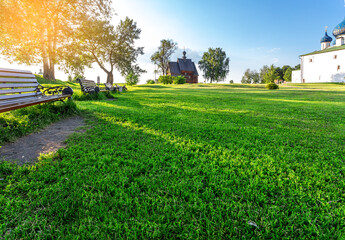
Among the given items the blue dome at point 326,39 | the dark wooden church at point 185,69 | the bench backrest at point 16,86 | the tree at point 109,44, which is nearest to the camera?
the bench backrest at point 16,86

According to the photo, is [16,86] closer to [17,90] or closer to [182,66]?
[17,90]

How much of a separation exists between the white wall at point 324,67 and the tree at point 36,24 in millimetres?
56195

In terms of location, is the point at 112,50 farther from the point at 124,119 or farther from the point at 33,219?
the point at 33,219

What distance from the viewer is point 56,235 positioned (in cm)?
132

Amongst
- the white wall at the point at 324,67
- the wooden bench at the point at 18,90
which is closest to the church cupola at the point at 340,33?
the white wall at the point at 324,67

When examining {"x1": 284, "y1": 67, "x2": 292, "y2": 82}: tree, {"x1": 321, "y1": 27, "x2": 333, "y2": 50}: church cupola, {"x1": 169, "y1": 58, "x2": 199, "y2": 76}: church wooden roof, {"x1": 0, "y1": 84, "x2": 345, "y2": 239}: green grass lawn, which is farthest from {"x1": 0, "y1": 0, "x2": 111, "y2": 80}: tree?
{"x1": 284, "y1": 67, "x2": 292, "y2": 82}: tree

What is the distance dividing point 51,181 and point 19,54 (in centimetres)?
2507

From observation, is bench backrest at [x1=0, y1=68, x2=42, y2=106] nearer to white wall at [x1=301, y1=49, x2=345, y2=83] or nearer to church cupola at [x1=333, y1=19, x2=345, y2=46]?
white wall at [x1=301, y1=49, x2=345, y2=83]

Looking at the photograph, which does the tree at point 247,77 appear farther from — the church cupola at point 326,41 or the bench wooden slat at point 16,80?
the bench wooden slat at point 16,80

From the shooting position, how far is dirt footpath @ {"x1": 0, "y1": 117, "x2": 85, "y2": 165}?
252cm

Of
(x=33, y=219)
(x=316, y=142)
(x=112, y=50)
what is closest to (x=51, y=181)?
(x=33, y=219)

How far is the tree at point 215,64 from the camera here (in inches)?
2436

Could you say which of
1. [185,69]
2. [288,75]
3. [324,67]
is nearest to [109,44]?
[185,69]

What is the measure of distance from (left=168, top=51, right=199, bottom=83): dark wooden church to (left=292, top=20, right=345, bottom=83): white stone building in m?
33.0
